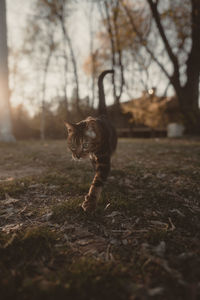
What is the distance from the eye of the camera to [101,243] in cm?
226

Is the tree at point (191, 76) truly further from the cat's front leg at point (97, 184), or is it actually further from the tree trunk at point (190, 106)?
the cat's front leg at point (97, 184)

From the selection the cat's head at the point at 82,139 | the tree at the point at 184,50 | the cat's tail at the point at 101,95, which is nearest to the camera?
the cat's head at the point at 82,139

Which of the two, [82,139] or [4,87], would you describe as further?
[4,87]

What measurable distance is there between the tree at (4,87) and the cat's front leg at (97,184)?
11.6 meters

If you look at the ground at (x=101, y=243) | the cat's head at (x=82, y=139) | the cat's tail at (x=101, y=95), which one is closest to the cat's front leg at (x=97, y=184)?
the ground at (x=101, y=243)

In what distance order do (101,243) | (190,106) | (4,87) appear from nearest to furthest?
1. (101,243)
2. (4,87)
3. (190,106)

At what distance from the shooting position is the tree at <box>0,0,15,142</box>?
11969mm

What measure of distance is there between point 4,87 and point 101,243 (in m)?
12.8

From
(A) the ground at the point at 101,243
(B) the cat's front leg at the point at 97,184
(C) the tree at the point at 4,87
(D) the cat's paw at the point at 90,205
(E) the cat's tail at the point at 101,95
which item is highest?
(C) the tree at the point at 4,87

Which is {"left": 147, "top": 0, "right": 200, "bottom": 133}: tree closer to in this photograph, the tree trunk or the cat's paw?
the tree trunk

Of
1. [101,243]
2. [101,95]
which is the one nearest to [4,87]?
Result: [101,95]

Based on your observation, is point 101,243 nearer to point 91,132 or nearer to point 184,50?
point 91,132

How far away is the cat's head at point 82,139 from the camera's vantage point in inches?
118

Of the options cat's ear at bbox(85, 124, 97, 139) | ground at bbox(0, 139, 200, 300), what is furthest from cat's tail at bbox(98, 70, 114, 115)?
ground at bbox(0, 139, 200, 300)
